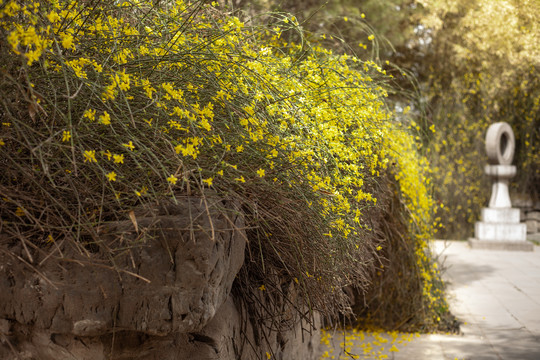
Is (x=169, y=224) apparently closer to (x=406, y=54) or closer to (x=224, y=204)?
(x=224, y=204)

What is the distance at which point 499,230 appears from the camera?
891 centimetres

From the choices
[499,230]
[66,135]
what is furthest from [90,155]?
[499,230]

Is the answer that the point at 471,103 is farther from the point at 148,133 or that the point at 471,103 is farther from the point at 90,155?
the point at 90,155

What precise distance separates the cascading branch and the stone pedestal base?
7007 millimetres

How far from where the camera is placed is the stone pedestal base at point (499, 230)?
28.3 ft

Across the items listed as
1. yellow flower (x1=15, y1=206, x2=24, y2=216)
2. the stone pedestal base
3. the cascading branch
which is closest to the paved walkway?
the cascading branch

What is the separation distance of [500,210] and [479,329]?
5.27m

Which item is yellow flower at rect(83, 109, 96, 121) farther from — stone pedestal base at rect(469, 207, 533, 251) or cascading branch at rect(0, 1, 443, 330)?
stone pedestal base at rect(469, 207, 533, 251)

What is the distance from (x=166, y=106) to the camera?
167 cm

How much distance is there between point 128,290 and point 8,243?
32 cm

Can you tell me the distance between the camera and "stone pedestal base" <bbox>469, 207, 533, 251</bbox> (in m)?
8.64

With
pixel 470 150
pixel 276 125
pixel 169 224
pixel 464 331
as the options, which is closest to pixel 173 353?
pixel 169 224

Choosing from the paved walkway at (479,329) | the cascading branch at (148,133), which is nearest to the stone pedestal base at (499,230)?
the paved walkway at (479,329)

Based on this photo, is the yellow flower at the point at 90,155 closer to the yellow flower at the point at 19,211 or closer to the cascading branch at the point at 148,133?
the cascading branch at the point at 148,133
